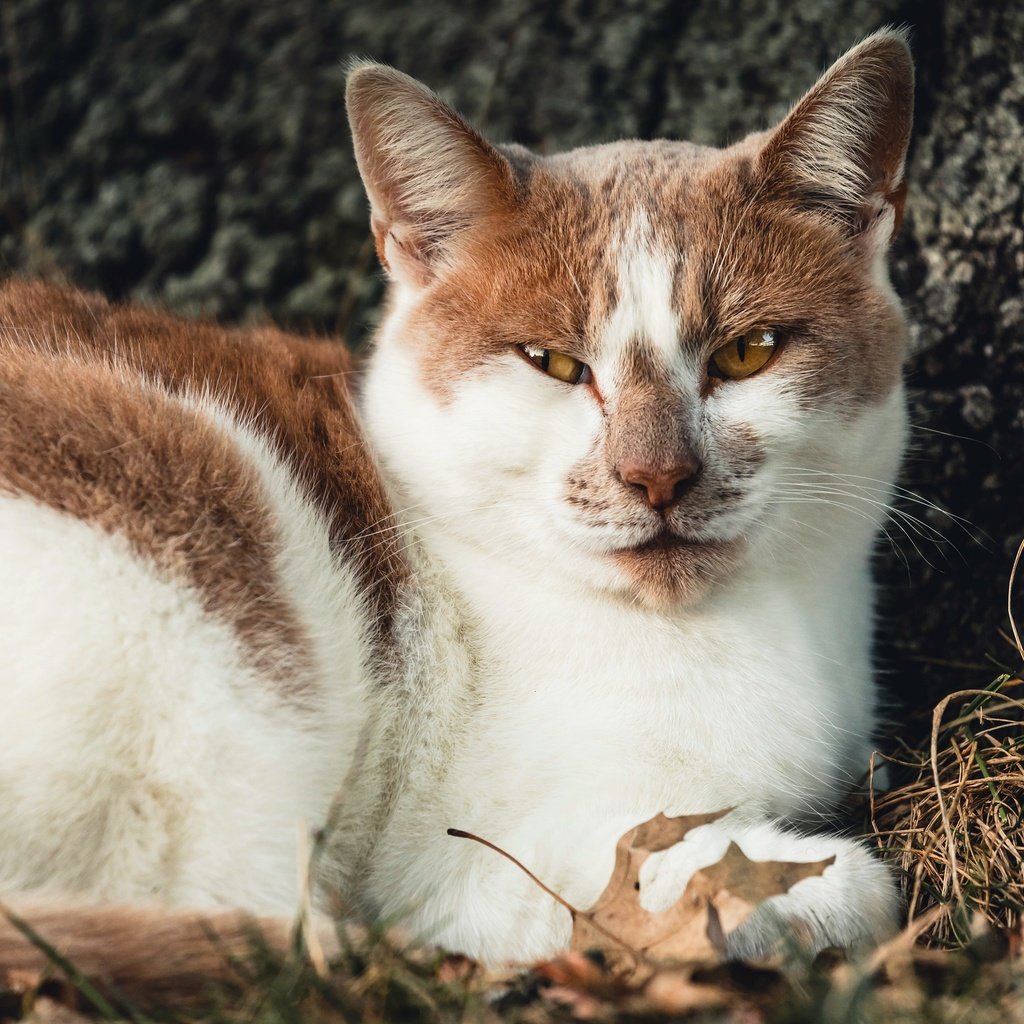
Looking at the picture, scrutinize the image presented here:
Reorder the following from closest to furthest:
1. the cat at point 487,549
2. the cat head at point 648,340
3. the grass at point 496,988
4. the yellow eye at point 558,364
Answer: the grass at point 496,988 → the cat at point 487,549 → the cat head at point 648,340 → the yellow eye at point 558,364

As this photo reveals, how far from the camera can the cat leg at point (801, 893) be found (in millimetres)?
1975

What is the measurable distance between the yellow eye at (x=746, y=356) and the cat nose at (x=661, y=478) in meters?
0.27

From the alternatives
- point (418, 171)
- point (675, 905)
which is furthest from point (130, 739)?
point (418, 171)

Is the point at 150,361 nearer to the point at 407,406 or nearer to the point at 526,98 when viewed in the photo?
the point at 407,406

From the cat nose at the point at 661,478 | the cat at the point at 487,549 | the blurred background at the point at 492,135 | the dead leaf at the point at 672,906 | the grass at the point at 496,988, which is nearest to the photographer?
the grass at the point at 496,988

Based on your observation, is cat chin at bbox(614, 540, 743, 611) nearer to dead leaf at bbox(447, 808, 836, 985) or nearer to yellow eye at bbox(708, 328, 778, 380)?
yellow eye at bbox(708, 328, 778, 380)

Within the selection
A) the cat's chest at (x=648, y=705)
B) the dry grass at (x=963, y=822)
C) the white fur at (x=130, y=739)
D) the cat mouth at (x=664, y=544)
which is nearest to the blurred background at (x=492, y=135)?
the dry grass at (x=963, y=822)

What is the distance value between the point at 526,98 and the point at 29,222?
1.68m

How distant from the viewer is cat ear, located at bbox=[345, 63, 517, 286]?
2.37 metres

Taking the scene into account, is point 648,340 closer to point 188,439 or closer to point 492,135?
point 188,439

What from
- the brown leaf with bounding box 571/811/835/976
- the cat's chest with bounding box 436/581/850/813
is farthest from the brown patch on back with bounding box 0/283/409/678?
the brown leaf with bounding box 571/811/835/976

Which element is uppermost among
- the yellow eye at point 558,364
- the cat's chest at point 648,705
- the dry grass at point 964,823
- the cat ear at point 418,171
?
the cat ear at point 418,171

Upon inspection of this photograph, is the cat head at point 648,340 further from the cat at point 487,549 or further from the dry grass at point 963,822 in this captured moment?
the dry grass at point 963,822

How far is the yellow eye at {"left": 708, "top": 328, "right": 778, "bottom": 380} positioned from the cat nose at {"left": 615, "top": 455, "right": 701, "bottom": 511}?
0.88 ft
